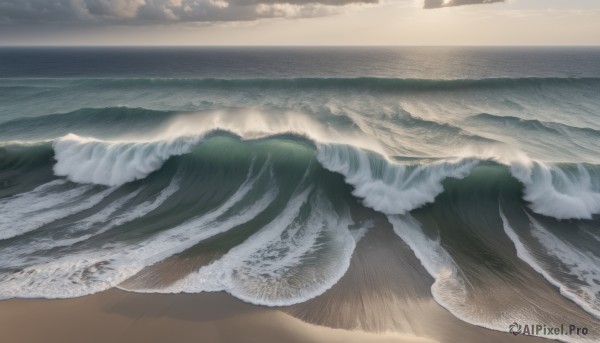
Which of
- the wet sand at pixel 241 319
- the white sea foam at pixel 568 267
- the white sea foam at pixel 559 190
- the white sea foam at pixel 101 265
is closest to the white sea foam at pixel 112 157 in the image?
the white sea foam at pixel 101 265

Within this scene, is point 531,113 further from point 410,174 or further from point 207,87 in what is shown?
point 207,87

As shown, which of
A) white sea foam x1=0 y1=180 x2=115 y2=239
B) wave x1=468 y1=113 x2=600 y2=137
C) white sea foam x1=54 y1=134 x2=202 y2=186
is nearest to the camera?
white sea foam x1=0 y1=180 x2=115 y2=239

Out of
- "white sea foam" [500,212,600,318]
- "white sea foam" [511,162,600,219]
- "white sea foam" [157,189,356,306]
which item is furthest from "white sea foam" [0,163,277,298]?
"white sea foam" [511,162,600,219]

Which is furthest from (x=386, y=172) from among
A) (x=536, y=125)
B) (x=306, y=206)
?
(x=536, y=125)

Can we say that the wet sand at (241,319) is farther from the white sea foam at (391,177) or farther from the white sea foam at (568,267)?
the white sea foam at (391,177)

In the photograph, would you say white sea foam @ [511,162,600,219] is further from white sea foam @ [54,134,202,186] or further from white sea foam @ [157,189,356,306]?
white sea foam @ [54,134,202,186]

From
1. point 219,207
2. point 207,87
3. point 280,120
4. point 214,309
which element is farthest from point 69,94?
point 214,309
